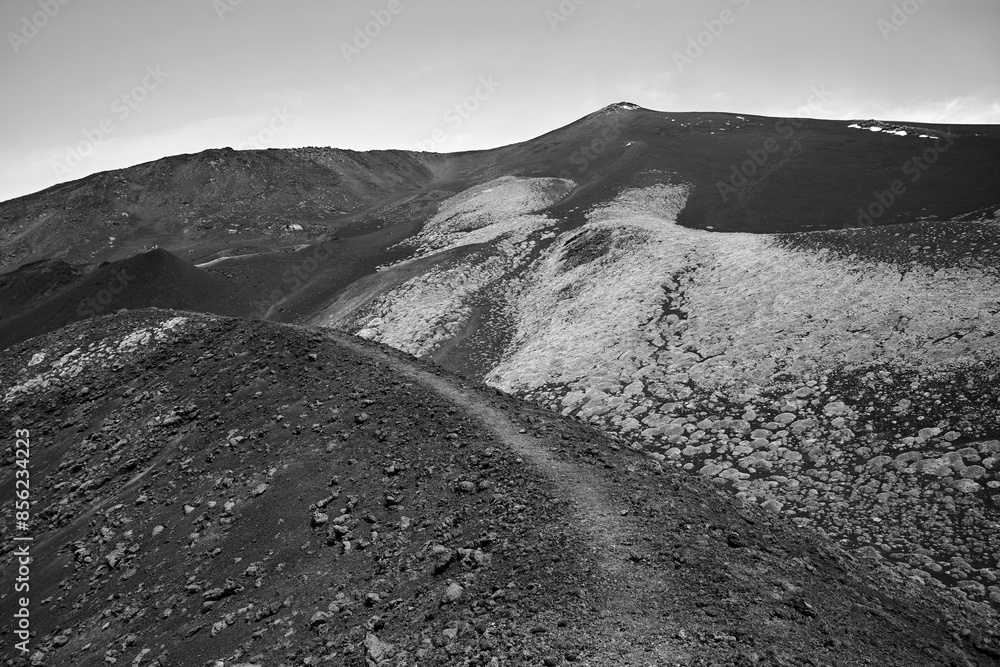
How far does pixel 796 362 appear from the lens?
74.0ft

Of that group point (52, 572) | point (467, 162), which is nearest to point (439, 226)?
point (52, 572)

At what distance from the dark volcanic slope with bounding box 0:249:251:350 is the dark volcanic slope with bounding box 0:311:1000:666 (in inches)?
1318

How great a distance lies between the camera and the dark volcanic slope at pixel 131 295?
47438 millimetres

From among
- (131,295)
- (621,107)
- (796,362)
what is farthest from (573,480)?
(621,107)

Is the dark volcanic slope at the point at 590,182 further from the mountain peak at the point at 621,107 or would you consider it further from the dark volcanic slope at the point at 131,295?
the dark volcanic slope at the point at 131,295

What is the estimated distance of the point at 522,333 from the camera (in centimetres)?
3603

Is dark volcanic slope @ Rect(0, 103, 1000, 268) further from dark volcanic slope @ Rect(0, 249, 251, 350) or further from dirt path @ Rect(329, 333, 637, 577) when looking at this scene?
dirt path @ Rect(329, 333, 637, 577)

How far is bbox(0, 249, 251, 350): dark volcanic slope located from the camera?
4744 cm

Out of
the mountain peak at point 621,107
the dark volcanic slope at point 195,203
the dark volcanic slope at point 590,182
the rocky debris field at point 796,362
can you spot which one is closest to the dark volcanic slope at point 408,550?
the rocky debris field at point 796,362

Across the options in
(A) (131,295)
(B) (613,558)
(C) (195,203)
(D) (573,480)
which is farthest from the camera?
(C) (195,203)

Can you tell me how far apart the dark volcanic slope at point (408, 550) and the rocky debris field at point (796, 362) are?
143 inches

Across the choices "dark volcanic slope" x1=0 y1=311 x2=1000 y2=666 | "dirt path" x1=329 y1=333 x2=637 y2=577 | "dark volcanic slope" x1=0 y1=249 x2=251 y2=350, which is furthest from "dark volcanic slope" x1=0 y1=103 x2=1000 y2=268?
"dark volcanic slope" x1=0 y1=311 x2=1000 y2=666

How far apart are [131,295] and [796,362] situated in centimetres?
5313

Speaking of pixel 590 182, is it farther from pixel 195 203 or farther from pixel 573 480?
pixel 195 203
